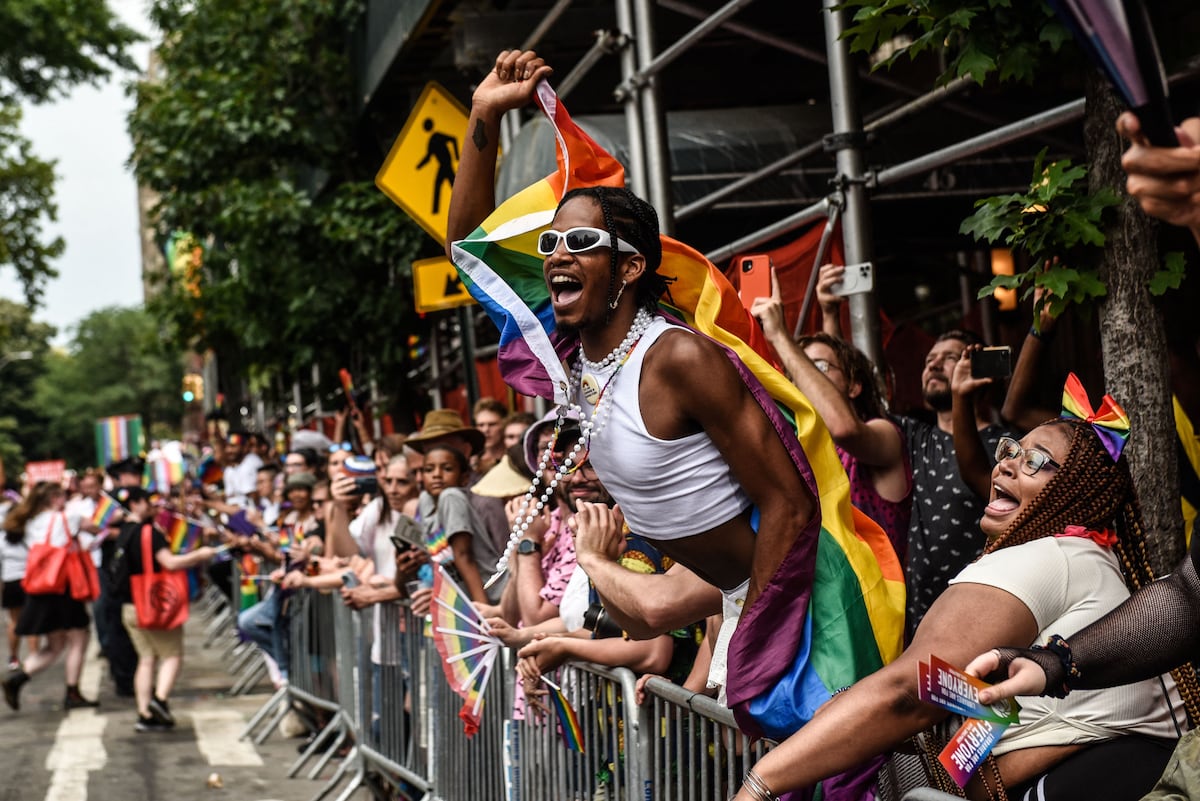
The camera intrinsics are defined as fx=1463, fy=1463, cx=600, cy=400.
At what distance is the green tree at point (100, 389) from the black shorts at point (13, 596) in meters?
64.5

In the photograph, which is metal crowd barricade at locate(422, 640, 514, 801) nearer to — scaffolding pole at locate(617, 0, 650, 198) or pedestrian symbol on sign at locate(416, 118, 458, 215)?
scaffolding pole at locate(617, 0, 650, 198)

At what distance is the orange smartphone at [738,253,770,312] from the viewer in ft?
16.4

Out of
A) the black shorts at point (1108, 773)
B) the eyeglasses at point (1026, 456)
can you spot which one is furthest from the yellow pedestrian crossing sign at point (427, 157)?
the black shorts at point (1108, 773)

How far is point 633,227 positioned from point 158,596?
387 inches

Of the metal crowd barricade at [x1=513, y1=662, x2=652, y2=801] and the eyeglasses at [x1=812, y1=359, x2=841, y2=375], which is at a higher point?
the eyeglasses at [x1=812, y1=359, x2=841, y2=375]

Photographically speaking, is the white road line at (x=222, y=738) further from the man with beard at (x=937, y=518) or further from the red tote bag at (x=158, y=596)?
the man with beard at (x=937, y=518)

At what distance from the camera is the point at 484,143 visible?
390cm

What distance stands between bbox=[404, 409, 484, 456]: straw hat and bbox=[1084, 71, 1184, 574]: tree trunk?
15.3 ft

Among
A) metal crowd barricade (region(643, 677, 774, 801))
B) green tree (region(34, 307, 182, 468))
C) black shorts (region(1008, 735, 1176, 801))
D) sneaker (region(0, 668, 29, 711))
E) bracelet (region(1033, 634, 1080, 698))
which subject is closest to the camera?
bracelet (region(1033, 634, 1080, 698))

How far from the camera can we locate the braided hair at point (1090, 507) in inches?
124

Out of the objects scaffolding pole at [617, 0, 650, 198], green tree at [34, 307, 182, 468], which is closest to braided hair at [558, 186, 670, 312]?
scaffolding pole at [617, 0, 650, 198]

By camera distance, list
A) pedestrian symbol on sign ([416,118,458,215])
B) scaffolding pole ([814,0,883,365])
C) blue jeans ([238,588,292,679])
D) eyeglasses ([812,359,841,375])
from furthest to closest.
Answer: blue jeans ([238,588,292,679])
pedestrian symbol on sign ([416,118,458,215])
scaffolding pole ([814,0,883,365])
eyeglasses ([812,359,841,375])

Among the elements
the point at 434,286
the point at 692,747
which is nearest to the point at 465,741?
the point at 692,747

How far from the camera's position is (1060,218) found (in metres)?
4.20
